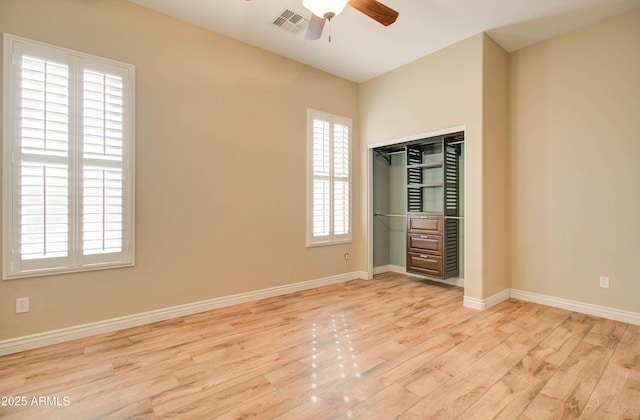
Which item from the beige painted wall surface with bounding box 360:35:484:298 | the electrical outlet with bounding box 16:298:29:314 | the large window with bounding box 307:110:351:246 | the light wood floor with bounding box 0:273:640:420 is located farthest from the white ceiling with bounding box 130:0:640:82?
the light wood floor with bounding box 0:273:640:420

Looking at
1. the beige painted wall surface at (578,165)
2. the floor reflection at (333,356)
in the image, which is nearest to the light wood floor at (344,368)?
the floor reflection at (333,356)

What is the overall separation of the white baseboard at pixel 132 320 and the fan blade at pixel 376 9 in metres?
3.16

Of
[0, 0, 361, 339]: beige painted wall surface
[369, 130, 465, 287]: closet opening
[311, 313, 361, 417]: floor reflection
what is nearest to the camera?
[311, 313, 361, 417]: floor reflection

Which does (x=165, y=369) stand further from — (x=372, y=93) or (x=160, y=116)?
(x=372, y=93)

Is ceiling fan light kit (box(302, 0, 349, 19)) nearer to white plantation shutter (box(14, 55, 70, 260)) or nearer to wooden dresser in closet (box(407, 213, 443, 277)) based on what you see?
white plantation shutter (box(14, 55, 70, 260))

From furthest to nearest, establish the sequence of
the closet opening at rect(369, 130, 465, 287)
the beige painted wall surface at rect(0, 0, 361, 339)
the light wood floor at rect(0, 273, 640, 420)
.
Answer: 1. the closet opening at rect(369, 130, 465, 287)
2. the beige painted wall surface at rect(0, 0, 361, 339)
3. the light wood floor at rect(0, 273, 640, 420)

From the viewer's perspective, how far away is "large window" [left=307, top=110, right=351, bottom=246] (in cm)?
439

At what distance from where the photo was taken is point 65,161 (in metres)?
2.70

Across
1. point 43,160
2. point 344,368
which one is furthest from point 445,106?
point 43,160

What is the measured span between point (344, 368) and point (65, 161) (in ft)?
9.47

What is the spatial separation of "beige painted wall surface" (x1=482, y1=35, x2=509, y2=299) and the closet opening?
0.42 meters

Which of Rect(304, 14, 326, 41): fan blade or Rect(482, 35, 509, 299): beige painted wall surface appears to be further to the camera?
Rect(482, 35, 509, 299): beige painted wall surface

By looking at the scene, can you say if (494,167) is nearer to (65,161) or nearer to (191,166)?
(191,166)

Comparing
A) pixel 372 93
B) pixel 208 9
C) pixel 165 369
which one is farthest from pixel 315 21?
pixel 165 369
